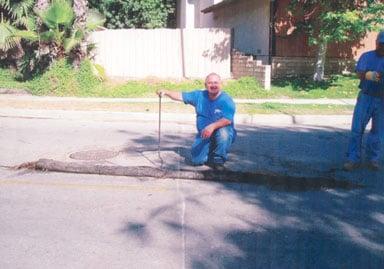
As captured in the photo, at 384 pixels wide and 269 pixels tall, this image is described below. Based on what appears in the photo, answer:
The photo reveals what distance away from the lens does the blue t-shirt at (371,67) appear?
6387 millimetres

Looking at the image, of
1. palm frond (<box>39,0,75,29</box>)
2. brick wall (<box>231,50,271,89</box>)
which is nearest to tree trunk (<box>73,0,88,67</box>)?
palm frond (<box>39,0,75,29</box>)

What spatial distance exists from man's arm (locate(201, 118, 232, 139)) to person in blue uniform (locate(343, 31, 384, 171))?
5.71 ft

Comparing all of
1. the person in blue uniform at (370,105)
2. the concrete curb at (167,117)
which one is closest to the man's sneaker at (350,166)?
the person in blue uniform at (370,105)

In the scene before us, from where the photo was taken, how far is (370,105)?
6535 millimetres

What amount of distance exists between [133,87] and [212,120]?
9440 mm

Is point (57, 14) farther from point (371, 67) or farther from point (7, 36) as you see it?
point (371, 67)

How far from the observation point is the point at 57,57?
15445 mm

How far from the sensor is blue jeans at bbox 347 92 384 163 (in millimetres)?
6527

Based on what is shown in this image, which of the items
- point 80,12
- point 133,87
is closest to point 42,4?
point 80,12

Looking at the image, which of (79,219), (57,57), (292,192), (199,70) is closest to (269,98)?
(199,70)

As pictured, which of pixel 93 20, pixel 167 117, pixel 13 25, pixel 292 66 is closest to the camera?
pixel 167 117

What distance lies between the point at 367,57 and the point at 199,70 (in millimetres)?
11476

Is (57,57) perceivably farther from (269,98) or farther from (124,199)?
(124,199)

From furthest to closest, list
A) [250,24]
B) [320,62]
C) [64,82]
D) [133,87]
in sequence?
[250,24]
[320,62]
[133,87]
[64,82]
